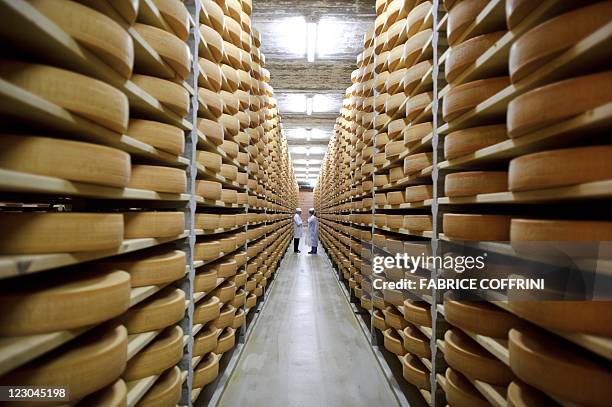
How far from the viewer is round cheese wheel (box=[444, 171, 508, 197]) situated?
170 cm

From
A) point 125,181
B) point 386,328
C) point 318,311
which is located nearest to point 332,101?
point 318,311

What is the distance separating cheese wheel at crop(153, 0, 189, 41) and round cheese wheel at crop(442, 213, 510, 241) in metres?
1.65

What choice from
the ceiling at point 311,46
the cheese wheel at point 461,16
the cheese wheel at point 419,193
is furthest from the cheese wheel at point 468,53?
the ceiling at point 311,46

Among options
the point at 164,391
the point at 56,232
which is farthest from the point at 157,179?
the point at 164,391

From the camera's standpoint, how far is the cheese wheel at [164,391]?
1.73 meters

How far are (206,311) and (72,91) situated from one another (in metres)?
1.73

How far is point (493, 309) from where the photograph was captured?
5.62ft

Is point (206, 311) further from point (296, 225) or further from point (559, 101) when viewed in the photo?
point (296, 225)

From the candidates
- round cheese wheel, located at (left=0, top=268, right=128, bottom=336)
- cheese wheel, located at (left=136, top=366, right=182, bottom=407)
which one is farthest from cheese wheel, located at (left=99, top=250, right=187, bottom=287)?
cheese wheel, located at (left=136, top=366, right=182, bottom=407)

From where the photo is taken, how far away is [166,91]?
1.79 metres

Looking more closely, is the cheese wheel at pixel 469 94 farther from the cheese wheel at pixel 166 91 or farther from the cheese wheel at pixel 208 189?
the cheese wheel at pixel 208 189

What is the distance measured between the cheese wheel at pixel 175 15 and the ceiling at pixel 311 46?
12.2 ft

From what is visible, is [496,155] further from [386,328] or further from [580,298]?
[386,328]

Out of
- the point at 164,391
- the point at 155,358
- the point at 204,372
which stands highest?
the point at 155,358
